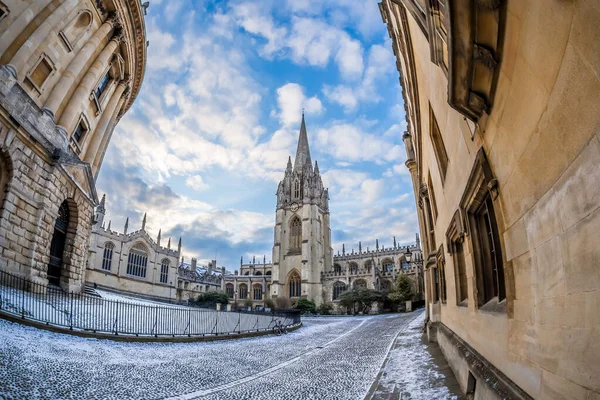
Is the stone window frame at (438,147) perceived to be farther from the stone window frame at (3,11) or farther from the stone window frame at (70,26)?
the stone window frame at (70,26)

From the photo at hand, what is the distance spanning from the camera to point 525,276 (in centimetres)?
273

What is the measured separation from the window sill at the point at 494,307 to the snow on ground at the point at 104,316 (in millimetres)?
9949

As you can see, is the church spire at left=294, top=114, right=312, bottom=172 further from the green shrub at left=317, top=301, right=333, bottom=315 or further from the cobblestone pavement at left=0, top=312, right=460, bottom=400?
the cobblestone pavement at left=0, top=312, right=460, bottom=400

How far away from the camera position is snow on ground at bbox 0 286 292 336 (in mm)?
8320

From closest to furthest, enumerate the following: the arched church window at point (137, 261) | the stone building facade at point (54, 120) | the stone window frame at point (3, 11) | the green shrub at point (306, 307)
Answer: the stone building facade at point (54, 120) < the stone window frame at point (3, 11) < the green shrub at point (306, 307) < the arched church window at point (137, 261)

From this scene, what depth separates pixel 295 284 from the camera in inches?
2238

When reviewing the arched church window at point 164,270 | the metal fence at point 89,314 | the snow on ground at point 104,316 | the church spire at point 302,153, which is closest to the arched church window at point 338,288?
the church spire at point 302,153

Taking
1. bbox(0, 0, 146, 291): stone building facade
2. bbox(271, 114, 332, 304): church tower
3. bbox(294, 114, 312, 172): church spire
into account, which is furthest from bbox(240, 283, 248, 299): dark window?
bbox(0, 0, 146, 291): stone building facade

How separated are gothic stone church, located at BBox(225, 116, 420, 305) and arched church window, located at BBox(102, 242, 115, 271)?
2471 centimetres

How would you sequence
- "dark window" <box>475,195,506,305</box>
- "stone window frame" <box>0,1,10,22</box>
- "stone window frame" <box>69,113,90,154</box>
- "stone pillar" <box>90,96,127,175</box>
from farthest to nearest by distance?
"stone pillar" <box>90,96,127,175</box> → "stone window frame" <box>69,113,90,154</box> → "stone window frame" <box>0,1,10,22</box> → "dark window" <box>475,195,506,305</box>

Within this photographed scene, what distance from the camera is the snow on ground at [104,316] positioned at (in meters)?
8.32

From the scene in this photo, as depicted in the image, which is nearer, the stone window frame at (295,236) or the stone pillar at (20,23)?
the stone pillar at (20,23)

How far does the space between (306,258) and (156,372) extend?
4865cm

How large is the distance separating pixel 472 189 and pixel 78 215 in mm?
15704
